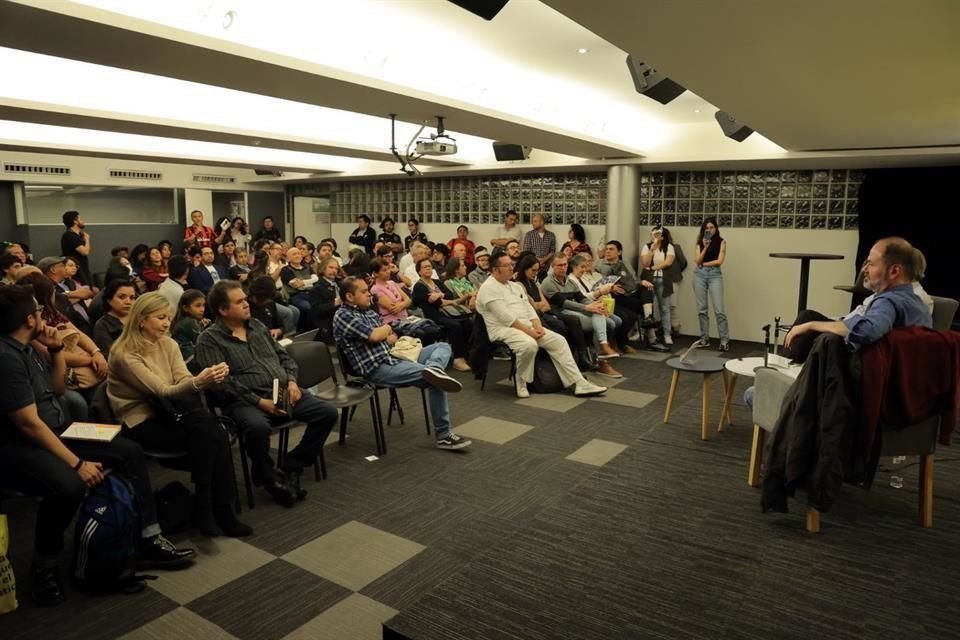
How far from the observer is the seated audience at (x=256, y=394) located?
3.19m

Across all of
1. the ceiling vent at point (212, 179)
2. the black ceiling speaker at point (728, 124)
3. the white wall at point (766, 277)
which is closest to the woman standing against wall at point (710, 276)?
the white wall at point (766, 277)

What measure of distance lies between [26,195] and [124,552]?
29.1 ft

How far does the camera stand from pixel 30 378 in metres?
2.51

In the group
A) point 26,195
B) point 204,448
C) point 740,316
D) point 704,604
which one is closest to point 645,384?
point 740,316

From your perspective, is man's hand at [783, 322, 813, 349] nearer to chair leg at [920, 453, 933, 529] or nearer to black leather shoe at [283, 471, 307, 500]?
chair leg at [920, 453, 933, 529]

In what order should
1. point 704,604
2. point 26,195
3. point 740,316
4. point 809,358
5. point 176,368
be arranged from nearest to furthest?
point 704,604 → point 809,358 → point 176,368 → point 740,316 → point 26,195

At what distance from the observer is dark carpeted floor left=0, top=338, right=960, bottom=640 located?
7.35ft

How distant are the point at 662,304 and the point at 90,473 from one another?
622cm

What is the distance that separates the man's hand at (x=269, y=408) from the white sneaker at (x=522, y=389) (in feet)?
7.78

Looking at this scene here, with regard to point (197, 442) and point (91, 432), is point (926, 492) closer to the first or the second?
point (197, 442)

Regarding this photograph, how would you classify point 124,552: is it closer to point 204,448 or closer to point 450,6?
point 204,448

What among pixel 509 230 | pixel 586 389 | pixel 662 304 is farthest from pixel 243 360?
pixel 509 230

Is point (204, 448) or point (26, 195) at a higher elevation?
point (26, 195)

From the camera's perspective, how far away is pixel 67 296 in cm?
466
